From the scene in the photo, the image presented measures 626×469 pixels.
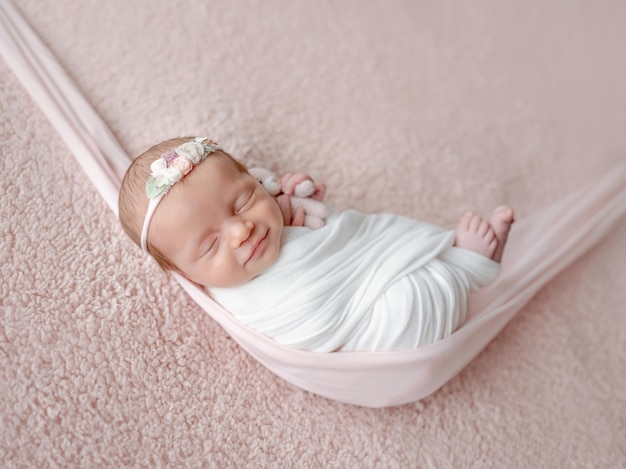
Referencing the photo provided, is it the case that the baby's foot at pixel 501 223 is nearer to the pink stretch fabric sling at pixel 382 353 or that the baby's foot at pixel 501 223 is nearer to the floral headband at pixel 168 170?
the pink stretch fabric sling at pixel 382 353

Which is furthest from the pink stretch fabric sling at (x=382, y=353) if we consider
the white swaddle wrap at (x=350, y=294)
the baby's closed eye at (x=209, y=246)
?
the baby's closed eye at (x=209, y=246)

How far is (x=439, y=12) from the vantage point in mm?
1940

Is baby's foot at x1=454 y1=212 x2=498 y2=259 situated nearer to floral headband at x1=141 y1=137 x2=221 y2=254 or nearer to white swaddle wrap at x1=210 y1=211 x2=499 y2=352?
white swaddle wrap at x1=210 y1=211 x2=499 y2=352

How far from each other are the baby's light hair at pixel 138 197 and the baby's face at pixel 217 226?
0.03 metres

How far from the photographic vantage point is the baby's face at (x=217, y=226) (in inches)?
43.0

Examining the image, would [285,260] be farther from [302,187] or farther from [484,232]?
[484,232]

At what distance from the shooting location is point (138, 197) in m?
1.12

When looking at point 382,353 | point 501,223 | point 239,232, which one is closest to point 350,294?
point 382,353

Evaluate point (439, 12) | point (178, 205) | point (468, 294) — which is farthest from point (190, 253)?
point (439, 12)

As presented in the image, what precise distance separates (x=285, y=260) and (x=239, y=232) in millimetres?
134

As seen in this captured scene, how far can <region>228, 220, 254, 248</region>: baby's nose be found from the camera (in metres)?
1.10

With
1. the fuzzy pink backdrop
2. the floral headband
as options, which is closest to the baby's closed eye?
the floral headband

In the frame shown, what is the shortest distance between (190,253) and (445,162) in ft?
2.74

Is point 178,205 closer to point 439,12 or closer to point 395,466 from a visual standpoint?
point 395,466
